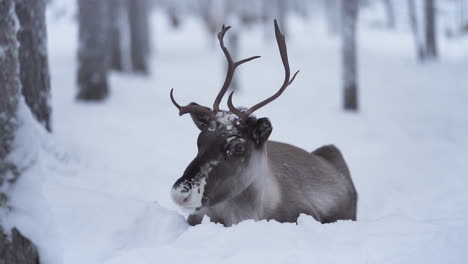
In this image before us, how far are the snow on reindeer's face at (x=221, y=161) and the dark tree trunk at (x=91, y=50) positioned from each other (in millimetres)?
6103

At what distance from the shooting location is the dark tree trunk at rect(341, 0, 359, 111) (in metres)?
10.5

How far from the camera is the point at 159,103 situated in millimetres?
10375

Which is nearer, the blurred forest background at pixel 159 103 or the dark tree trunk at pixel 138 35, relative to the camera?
the blurred forest background at pixel 159 103

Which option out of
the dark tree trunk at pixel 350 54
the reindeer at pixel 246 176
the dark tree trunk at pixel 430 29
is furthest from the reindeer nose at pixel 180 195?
the dark tree trunk at pixel 430 29

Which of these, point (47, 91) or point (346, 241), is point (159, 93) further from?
point (346, 241)

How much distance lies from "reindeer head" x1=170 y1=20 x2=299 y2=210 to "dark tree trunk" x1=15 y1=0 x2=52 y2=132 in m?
2.45

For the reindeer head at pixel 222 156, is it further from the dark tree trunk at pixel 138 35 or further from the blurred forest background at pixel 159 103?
the dark tree trunk at pixel 138 35

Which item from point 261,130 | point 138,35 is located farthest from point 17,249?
point 138,35

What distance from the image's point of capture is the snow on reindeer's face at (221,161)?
10.4 feet

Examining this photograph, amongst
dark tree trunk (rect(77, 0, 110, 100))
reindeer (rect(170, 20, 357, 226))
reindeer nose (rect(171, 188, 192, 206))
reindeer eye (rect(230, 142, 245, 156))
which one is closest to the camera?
reindeer nose (rect(171, 188, 192, 206))

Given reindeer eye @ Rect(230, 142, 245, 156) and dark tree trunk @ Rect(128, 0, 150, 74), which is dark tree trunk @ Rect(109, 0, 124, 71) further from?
reindeer eye @ Rect(230, 142, 245, 156)

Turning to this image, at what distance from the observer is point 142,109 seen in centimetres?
959

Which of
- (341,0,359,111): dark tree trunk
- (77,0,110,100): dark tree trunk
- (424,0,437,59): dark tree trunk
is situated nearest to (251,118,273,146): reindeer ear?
(77,0,110,100): dark tree trunk

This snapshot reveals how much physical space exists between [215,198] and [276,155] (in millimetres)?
1073
